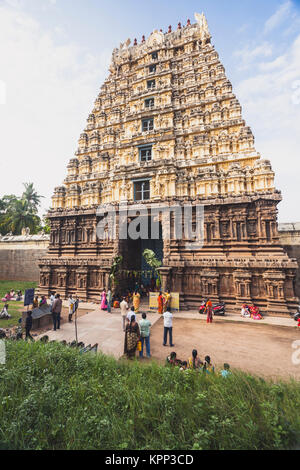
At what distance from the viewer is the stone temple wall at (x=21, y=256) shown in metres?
22.3

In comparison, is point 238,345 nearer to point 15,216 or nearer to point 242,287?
point 242,287

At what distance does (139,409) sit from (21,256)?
24.6m

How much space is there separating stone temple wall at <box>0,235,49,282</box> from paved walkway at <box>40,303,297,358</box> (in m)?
12.7

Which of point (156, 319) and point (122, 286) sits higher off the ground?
point (122, 286)

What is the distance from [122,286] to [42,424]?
12.2 metres

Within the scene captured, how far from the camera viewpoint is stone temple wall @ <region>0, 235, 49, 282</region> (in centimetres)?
2231

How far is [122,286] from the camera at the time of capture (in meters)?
15.2

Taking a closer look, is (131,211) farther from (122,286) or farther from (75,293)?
(75,293)

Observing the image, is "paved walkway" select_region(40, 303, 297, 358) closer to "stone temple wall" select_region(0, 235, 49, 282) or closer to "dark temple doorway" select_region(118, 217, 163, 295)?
"dark temple doorway" select_region(118, 217, 163, 295)
